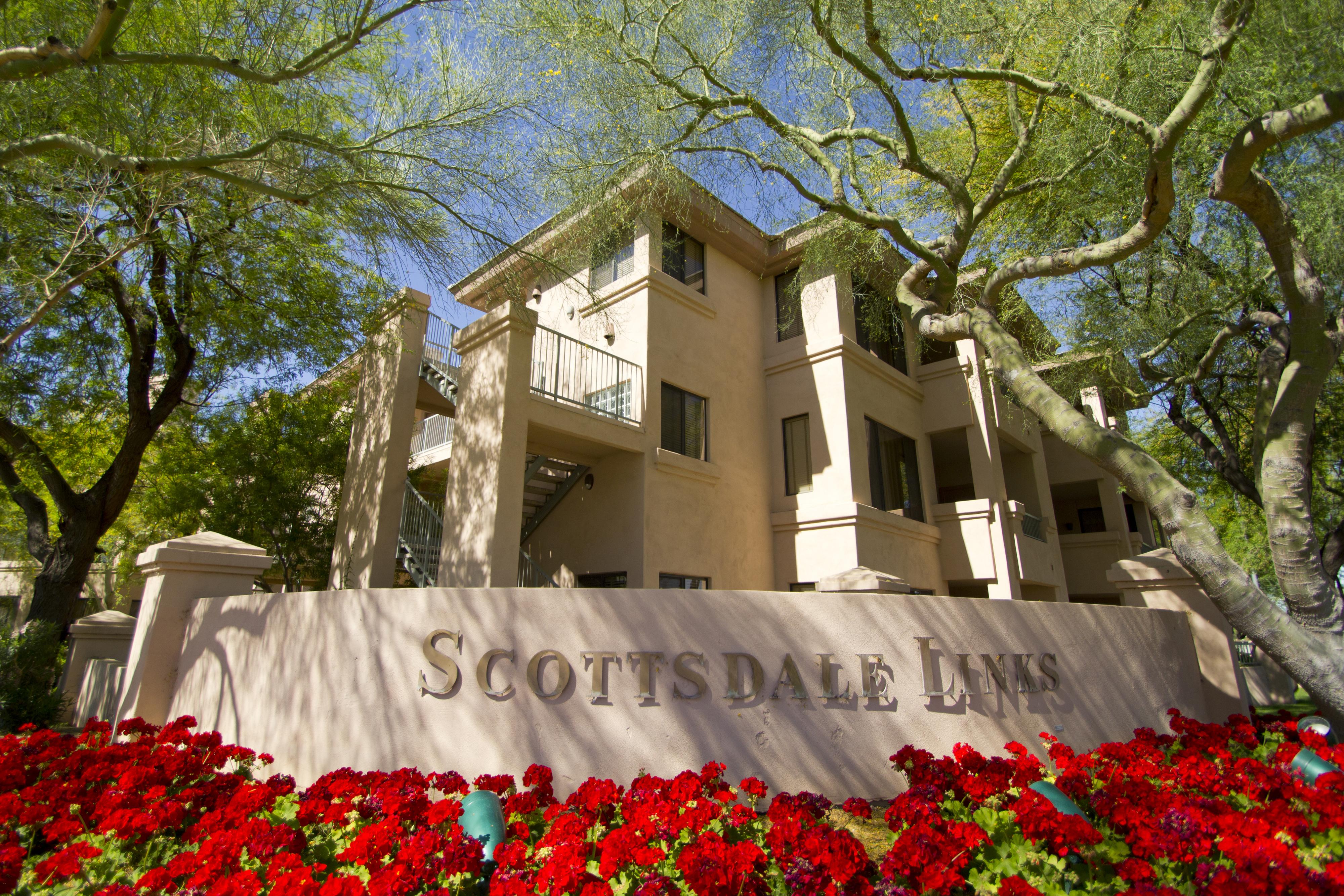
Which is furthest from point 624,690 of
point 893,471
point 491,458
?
point 893,471

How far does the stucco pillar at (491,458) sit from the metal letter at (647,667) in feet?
13.8

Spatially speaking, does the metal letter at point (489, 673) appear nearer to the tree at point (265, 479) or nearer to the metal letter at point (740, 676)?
the metal letter at point (740, 676)

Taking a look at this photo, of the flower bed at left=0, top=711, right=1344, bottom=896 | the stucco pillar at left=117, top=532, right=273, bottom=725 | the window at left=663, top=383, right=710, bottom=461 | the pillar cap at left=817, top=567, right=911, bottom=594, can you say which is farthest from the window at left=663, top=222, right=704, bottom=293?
the flower bed at left=0, top=711, right=1344, bottom=896

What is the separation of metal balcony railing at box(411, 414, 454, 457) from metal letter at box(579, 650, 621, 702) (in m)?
9.83

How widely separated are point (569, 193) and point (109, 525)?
343 inches

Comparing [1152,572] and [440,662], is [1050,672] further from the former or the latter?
[440,662]

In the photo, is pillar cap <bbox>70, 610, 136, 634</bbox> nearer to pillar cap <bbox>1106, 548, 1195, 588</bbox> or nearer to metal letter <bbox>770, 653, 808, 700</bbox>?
metal letter <bbox>770, 653, 808, 700</bbox>

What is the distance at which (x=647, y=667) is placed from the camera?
16.7ft

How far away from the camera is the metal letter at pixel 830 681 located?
5227 millimetres

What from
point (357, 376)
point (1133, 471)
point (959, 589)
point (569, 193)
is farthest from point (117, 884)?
point (959, 589)

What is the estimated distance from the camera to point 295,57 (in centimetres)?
773

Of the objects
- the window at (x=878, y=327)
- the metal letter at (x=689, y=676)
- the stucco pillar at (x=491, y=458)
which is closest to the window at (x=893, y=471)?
the window at (x=878, y=327)

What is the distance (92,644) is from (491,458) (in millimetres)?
7028

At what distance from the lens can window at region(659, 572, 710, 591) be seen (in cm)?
1159
